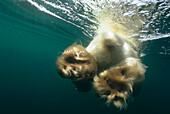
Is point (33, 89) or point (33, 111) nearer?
Answer: point (33, 111)

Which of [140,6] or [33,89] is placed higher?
[140,6]

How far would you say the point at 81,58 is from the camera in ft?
6.32

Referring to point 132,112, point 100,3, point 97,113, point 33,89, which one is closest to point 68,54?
point 100,3

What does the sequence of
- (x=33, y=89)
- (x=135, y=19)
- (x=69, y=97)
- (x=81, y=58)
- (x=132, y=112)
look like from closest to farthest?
(x=81, y=58), (x=135, y=19), (x=132, y=112), (x=69, y=97), (x=33, y=89)

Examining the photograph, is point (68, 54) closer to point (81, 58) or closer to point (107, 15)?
point (81, 58)

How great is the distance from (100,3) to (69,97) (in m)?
26.7

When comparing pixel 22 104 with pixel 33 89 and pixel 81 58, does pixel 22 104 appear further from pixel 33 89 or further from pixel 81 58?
pixel 81 58

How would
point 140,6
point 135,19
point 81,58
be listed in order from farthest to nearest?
point 135,19 → point 140,6 → point 81,58

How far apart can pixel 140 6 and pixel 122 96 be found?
407 centimetres

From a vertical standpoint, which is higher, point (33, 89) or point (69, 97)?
point (69, 97)

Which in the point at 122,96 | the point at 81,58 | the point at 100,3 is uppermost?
the point at 100,3

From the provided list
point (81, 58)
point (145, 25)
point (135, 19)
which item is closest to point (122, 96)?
point (81, 58)

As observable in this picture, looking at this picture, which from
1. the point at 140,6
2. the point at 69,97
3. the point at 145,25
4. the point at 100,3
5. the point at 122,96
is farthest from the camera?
the point at 69,97

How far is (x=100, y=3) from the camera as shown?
16.4 feet
